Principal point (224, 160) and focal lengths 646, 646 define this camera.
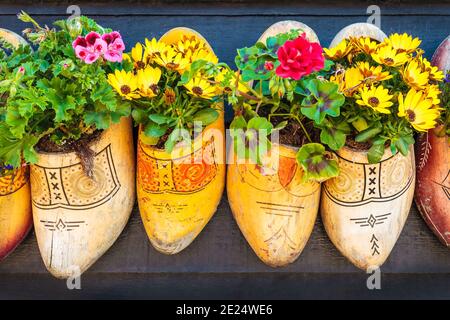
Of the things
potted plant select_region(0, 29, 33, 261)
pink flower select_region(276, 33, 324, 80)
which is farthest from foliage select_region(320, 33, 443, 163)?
potted plant select_region(0, 29, 33, 261)

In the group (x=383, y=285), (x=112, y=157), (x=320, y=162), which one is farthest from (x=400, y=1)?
(x=112, y=157)

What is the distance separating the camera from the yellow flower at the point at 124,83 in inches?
43.2

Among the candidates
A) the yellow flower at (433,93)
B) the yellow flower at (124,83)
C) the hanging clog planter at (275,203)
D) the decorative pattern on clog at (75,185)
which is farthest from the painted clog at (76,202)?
the yellow flower at (433,93)

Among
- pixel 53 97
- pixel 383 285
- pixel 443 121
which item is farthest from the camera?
pixel 383 285

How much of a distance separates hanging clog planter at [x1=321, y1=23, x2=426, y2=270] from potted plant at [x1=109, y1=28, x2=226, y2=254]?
0.22 meters

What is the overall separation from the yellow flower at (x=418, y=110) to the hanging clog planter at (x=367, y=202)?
0.08 metres

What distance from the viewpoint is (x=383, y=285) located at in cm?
135

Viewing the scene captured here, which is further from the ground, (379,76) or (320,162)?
(379,76)

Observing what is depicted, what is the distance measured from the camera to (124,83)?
1104 mm

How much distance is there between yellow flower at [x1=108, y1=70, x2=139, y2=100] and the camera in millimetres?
1098

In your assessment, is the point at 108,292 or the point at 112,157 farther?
the point at 108,292

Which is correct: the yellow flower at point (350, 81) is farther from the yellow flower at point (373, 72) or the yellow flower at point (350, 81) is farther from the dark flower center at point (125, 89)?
the dark flower center at point (125, 89)
